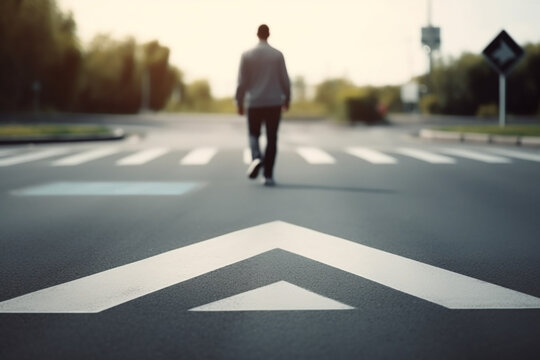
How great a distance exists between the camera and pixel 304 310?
12.3ft

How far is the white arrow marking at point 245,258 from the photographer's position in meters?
3.91

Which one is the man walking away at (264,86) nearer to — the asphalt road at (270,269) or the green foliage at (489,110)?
the asphalt road at (270,269)

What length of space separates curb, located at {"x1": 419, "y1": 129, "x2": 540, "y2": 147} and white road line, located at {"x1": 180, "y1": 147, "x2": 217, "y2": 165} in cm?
715

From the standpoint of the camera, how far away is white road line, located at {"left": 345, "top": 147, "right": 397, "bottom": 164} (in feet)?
42.9

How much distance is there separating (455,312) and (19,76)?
5000 centimetres

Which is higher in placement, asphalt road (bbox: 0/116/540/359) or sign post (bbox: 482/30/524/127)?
sign post (bbox: 482/30/524/127)

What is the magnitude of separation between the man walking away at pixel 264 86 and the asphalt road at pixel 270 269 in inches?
34.0

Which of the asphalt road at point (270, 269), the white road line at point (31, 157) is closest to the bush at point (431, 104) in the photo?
the white road line at point (31, 157)

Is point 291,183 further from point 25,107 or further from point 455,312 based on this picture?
point 25,107

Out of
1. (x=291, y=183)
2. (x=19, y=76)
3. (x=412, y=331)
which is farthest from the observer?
(x=19, y=76)

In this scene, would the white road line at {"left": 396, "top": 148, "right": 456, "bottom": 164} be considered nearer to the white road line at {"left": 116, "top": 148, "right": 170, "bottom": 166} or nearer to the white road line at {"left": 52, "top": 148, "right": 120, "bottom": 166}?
the white road line at {"left": 116, "top": 148, "right": 170, "bottom": 166}

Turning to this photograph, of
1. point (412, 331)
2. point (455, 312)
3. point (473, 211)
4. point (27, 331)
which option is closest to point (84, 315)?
point (27, 331)

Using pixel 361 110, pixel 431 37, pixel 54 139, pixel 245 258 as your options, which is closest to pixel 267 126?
pixel 245 258

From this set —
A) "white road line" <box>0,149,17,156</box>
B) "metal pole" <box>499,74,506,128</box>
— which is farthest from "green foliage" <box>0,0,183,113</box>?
"metal pole" <box>499,74,506,128</box>
